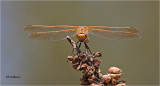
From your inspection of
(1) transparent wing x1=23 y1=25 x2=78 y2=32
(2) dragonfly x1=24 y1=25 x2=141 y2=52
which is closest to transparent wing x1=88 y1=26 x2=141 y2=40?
(2) dragonfly x1=24 y1=25 x2=141 y2=52

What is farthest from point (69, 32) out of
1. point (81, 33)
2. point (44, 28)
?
point (44, 28)

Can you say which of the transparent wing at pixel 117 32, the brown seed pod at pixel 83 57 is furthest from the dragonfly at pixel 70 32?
the brown seed pod at pixel 83 57

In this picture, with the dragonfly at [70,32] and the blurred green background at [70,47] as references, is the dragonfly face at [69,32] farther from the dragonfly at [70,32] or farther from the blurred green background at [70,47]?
the blurred green background at [70,47]

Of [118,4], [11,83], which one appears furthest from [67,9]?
[11,83]

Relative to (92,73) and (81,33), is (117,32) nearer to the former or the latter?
(81,33)

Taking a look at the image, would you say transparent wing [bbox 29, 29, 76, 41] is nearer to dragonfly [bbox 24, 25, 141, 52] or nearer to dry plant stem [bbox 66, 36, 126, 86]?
dragonfly [bbox 24, 25, 141, 52]
